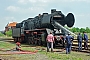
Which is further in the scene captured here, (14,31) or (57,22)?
(14,31)

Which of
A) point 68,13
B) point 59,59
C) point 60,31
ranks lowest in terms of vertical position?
point 59,59

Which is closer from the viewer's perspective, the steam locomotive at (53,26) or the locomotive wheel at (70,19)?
the steam locomotive at (53,26)

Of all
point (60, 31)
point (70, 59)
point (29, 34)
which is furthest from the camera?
point (29, 34)

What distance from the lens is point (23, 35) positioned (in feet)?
105

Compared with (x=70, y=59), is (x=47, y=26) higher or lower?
higher

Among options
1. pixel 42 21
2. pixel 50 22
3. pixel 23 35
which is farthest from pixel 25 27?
pixel 50 22

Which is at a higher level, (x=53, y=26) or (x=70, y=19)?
(x=70, y=19)

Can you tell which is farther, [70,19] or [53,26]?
[70,19]

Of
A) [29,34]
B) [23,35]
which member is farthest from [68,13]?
[23,35]

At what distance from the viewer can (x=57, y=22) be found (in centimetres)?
2431

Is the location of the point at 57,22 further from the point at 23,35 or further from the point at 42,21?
the point at 23,35

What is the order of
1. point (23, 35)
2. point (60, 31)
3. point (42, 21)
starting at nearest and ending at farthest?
point (60, 31) → point (42, 21) → point (23, 35)

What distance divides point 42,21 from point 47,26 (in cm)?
151

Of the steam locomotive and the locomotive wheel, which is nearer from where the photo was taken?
the steam locomotive
